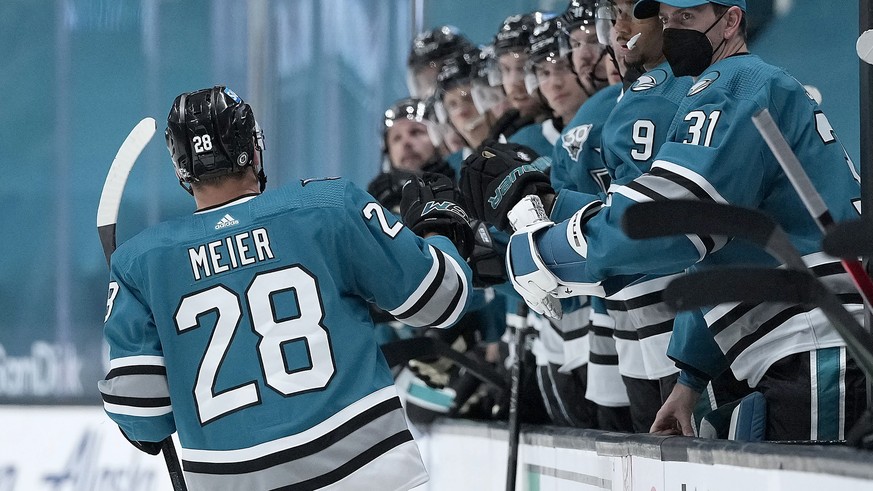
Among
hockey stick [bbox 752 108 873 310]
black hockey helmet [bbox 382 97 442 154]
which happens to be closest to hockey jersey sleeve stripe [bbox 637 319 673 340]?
hockey stick [bbox 752 108 873 310]

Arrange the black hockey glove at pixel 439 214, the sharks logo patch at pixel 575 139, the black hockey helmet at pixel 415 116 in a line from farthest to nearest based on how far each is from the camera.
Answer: the black hockey helmet at pixel 415 116 → the sharks logo patch at pixel 575 139 → the black hockey glove at pixel 439 214

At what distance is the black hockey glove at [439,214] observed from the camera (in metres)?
2.22

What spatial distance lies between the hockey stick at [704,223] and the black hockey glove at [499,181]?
985mm

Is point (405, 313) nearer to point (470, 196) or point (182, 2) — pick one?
point (470, 196)

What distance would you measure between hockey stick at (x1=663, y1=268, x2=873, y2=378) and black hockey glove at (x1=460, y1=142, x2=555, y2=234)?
1023 millimetres

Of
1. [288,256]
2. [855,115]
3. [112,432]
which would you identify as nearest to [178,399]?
[288,256]

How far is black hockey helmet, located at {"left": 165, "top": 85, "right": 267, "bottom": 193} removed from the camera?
2.00 m

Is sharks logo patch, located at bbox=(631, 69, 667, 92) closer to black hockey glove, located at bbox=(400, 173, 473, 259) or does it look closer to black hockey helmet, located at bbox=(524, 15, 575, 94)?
black hockey glove, located at bbox=(400, 173, 473, 259)

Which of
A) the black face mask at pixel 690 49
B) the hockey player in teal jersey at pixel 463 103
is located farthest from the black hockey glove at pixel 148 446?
the hockey player in teal jersey at pixel 463 103

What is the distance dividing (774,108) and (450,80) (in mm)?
1827

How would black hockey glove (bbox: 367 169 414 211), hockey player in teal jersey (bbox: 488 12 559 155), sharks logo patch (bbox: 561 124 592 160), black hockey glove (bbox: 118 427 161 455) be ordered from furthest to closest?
black hockey glove (bbox: 367 169 414 211) → hockey player in teal jersey (bbox: 488 12 559 155) → sharks logo patch (bbox: 561 124 592 160) → black hockey glove (bbox: 118 427 161 455)

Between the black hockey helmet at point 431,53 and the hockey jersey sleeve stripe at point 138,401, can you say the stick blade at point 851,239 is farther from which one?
the black hockey helmet at point 431,53

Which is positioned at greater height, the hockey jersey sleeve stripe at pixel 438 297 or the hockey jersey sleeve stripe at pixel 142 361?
the hockey jersey sleeve stripe at pixel 438 297

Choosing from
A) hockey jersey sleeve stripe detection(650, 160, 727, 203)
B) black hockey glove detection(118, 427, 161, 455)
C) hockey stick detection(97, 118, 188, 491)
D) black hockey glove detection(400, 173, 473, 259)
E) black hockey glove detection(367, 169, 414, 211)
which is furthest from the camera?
black hockey glove detection(367, 169, 414, 211)
